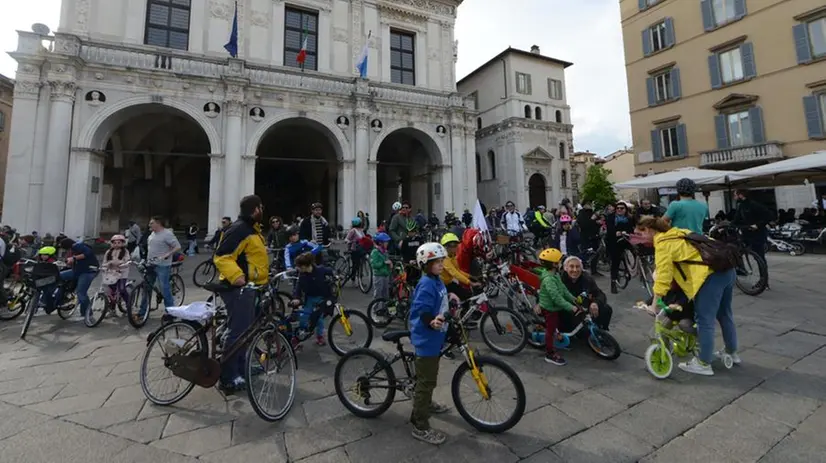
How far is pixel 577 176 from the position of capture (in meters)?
41.3

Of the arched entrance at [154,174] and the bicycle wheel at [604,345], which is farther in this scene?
the arched entrance at [154,174]

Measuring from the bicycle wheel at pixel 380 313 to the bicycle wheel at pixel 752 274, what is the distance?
6706 mm

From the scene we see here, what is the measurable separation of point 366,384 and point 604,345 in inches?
117

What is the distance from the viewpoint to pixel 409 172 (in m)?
23.8

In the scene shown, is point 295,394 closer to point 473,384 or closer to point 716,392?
point 473,384

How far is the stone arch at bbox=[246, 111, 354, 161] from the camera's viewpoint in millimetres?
15633

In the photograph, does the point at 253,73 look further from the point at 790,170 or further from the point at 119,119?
the point at 790,170

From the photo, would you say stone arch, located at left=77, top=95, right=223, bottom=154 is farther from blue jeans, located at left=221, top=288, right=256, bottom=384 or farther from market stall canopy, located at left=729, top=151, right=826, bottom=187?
market stall canopy, located at left=729, top=151, right=826, bottom=187

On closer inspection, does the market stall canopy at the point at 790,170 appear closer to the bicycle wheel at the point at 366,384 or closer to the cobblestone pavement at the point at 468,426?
the cobblestone pavement at the point at 468,426

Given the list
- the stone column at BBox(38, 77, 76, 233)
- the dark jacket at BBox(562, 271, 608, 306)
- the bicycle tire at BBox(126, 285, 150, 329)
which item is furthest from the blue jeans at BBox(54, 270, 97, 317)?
the stone column at BBox(38, 77, 76, 233)

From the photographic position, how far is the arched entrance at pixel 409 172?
65.6 ft

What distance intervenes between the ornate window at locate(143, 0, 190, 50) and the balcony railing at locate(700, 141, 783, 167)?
2750 centimetres

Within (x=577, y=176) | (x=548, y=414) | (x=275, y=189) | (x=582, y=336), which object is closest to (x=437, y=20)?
(x=275, y=189)

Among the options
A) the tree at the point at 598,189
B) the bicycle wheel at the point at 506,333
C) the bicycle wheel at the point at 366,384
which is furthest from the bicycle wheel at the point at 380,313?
the tree at the point at 598,189
